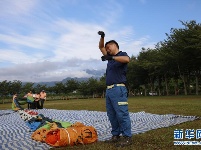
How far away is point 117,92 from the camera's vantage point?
634 cm

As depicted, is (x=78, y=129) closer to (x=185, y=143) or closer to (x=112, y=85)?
(x=112, y=85)

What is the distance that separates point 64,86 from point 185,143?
7986 centimetres

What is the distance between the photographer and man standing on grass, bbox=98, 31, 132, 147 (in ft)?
20.4

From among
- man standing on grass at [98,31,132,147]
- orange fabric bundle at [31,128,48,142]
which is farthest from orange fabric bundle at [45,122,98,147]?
man standing on grass at [98,31,132,147]

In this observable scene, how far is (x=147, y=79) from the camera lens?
224ft

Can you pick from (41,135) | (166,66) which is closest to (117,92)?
(41,135)

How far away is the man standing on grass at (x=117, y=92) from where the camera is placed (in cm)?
623

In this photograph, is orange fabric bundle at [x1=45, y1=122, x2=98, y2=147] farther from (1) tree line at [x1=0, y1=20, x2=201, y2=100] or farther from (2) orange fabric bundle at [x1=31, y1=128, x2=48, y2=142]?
(1) tree line at [x1=0, y1=20, x2=201, y2=100]

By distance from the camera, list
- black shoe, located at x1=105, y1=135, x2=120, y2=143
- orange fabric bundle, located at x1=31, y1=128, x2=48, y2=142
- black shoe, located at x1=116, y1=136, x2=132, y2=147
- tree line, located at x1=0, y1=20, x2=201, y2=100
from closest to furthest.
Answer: black shoe, located at x1=116, y1=136, x2=132, y2=147, black shoe, located at x1=105, y1=135, x2=120, y2=143, orange fabric bundle, located at x1=31, y1=128, x2=48, y2=142, tree line, located at x1=0, y1=20, x2=201, y2=100

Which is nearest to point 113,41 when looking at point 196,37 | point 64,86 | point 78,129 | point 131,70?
point 78,129

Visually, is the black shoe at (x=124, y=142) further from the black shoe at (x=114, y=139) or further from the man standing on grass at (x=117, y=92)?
the black shoe at (x=114, y=139)

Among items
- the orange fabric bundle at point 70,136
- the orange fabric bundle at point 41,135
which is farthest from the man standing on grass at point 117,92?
the orange fabric bundle at point 41,135

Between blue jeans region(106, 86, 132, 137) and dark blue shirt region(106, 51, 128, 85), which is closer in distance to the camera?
blue jeans region(106, 86, 132, 137)

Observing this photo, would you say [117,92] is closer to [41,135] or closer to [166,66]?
[41,135]
